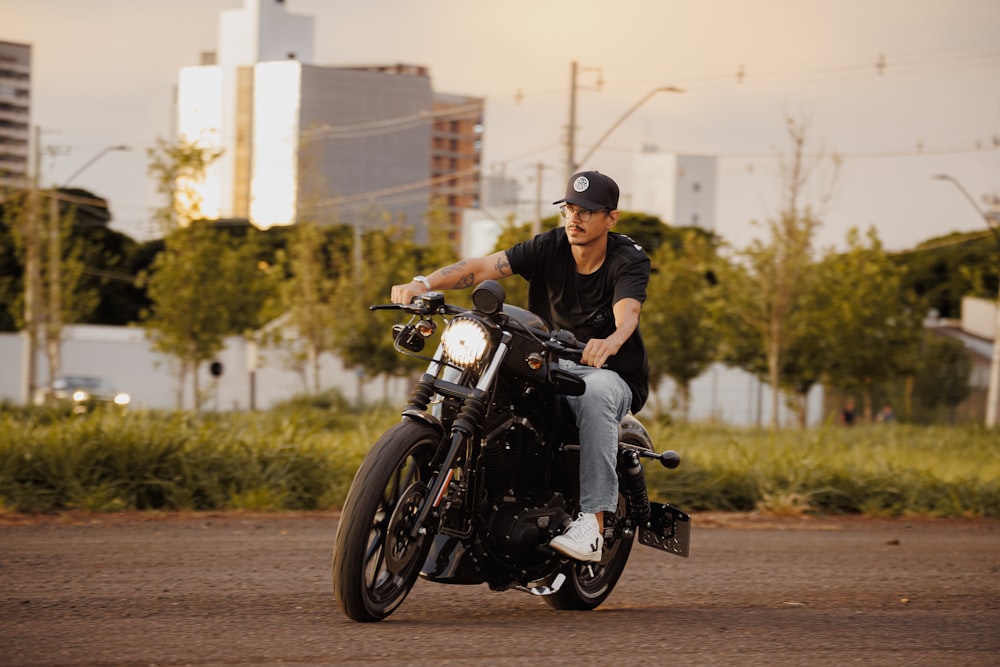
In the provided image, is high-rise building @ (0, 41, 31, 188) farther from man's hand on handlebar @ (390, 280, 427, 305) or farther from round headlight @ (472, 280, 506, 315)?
round headlight @ (472, 280, 506, 315)

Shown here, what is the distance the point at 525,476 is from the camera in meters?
5.61

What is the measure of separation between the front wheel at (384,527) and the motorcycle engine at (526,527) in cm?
34

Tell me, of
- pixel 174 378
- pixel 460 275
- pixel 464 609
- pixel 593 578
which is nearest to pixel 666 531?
pixel 593 578

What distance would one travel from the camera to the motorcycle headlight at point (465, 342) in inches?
205

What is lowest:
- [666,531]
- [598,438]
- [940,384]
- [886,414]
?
[886,414]

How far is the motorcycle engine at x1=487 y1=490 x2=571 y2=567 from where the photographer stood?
17.7ft

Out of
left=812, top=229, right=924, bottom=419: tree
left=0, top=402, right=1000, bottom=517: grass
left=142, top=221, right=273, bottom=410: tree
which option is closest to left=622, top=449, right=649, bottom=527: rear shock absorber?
left=0, top=402, right=1000, bottom=517: grass

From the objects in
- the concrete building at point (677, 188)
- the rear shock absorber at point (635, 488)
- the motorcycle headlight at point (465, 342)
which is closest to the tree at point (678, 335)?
the rear shock absorber at point (635, 488)

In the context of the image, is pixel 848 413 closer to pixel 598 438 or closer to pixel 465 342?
pixel 598 438

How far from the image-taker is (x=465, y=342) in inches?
205

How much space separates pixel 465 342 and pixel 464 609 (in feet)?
4.05

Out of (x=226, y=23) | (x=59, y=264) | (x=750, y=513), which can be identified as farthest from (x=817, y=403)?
(x=226, y=23)

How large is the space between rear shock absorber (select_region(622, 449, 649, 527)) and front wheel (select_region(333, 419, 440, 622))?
49.1 inches

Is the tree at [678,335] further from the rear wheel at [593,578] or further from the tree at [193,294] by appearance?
the rear wheel at [593,578]
